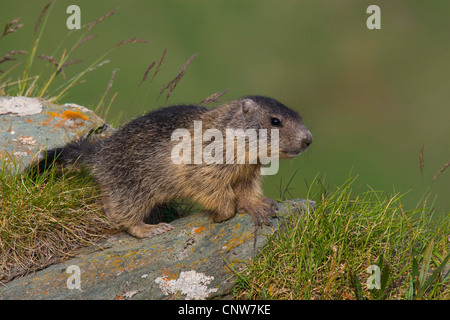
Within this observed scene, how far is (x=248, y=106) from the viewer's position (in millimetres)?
7199

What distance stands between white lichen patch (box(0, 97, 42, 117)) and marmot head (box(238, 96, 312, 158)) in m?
3.31

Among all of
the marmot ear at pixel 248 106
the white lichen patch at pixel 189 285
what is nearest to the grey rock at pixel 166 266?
the white lichen patch at pixel 189 285

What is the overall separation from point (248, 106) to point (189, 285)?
2316mm

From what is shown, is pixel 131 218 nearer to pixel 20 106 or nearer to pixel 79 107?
pixel 79 107

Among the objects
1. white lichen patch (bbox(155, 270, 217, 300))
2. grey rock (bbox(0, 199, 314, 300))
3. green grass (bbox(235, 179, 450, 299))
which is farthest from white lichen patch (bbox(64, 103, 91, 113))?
green grass (bbox(235, 179, 450, 299))

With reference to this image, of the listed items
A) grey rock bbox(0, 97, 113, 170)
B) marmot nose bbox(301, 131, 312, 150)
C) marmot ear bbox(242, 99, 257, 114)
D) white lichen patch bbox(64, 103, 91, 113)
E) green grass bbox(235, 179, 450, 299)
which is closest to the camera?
green grass bbox(235, 179, 450, 299)

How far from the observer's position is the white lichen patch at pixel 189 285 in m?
5.97

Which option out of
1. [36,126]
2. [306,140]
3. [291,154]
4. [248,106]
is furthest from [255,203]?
[36,126]

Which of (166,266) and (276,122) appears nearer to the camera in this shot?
(166,266)

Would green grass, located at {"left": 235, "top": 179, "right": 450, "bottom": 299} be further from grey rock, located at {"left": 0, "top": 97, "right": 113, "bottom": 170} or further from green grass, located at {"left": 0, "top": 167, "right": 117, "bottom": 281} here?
A: grey rock, located at {"left": 0, "top": 97, "right": 113, "bottom": 170}

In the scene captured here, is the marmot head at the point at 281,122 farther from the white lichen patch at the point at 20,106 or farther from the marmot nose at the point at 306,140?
the white lichen patch at the point at 20,106

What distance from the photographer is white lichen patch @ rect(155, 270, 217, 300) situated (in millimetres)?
5969

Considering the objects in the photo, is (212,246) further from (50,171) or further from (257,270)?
(50,171)

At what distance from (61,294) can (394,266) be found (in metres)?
3.39
